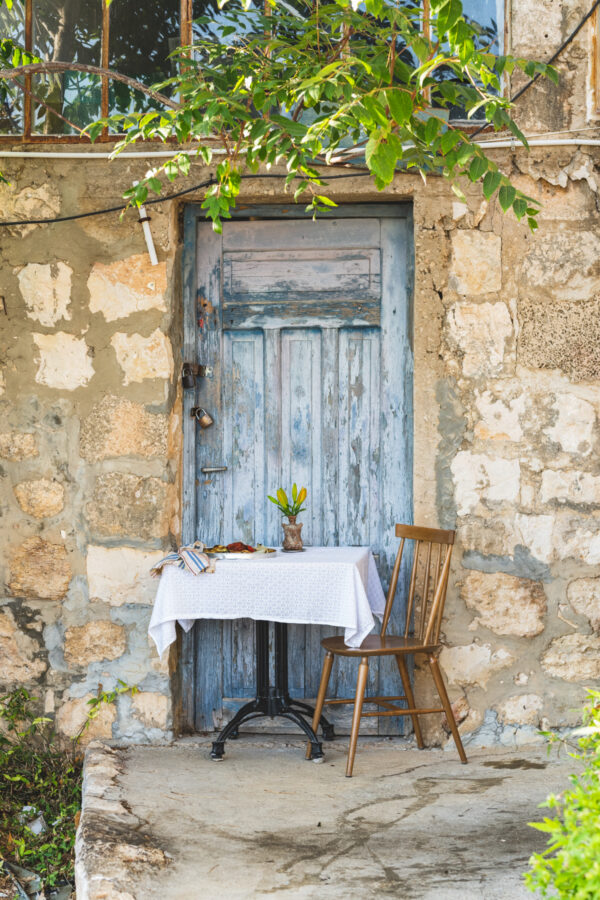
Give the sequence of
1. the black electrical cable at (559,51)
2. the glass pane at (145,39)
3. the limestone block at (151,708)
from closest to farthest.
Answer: the black electrical cable at (559,51) < the limestone block at (151,708) < the glass pane at (145,39)

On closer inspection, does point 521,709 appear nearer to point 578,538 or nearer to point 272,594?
point 578,538

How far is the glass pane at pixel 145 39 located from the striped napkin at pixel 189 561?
6.00 feet

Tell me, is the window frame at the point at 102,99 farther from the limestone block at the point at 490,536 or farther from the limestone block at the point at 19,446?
the limestone block at the point at 490,536

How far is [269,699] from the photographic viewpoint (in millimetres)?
3393

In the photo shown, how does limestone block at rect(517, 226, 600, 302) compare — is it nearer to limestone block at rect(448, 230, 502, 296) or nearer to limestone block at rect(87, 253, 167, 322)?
limestone block at rect(448, 230, 502, 296)

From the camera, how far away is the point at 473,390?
353 centimetres

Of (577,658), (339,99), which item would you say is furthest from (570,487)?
(339,99)

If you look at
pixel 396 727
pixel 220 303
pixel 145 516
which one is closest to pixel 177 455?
pixel 145 516

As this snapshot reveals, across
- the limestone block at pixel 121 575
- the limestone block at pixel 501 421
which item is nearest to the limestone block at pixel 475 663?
the limestone block at pixel 501 421

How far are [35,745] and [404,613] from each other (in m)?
1.56

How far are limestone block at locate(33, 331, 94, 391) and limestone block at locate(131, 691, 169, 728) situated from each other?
1.26m

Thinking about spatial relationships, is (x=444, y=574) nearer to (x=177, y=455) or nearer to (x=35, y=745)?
(x=177, y=455)

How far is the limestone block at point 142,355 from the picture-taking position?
3.60 m

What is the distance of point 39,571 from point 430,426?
166 centimetres
